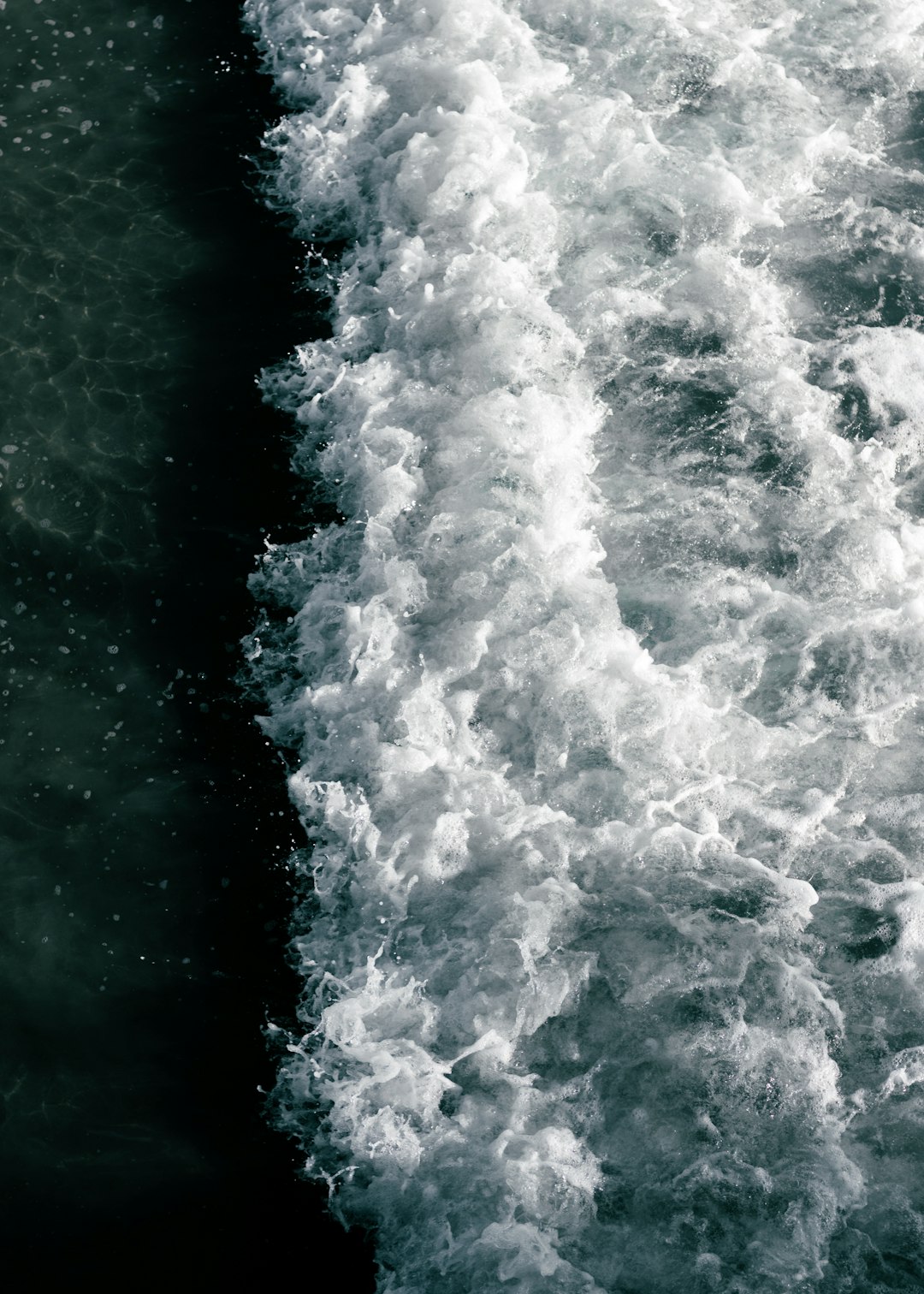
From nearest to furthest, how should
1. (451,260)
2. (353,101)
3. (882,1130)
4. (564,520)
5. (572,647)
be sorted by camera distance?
1. (882,1130)
2. (572,647)
3. (564,520)
4. (451,260)
5. (353,101)

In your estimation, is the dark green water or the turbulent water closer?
the turbulent water

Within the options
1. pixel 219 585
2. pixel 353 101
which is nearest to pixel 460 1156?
pixel 219 585

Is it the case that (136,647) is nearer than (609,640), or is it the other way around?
(609,640)

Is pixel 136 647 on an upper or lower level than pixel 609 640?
lower

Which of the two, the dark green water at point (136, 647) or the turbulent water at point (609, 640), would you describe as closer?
the turbulent water at point (609, 640)

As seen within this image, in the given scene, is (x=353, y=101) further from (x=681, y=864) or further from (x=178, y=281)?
(x=681, y=864)
